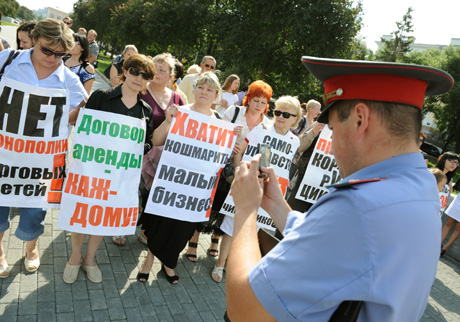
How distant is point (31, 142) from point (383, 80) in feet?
9.86

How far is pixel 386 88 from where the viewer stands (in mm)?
1173

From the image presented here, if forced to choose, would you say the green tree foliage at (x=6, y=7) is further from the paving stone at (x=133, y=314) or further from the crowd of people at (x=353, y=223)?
the crowd of people at (x=353, y=223)

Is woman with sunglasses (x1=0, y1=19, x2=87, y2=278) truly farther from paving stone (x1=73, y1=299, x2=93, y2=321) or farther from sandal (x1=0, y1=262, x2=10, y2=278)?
paving stone (x1=73, y1=299, x2=93, y2=321)

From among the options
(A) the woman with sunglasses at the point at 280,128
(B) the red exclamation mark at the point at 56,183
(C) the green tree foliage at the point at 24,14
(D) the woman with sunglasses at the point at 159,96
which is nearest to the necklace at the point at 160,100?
(D) the woman with sunglasses at the point at 159,96

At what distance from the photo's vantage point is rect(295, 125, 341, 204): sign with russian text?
4.61 meters

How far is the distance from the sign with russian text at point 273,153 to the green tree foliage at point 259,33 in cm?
1341

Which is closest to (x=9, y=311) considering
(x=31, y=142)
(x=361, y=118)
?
(x=31, y=142)

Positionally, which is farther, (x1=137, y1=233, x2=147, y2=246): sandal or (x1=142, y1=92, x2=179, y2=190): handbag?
(x1=137, y1=233, x2=147, y2=246): sandal

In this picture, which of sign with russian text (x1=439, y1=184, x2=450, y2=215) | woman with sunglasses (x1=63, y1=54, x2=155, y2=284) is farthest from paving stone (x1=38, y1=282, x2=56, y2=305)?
sign with russian text (x1=439, y1=184, x2=450, y2=215)

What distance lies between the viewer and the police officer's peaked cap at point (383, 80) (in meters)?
1.17

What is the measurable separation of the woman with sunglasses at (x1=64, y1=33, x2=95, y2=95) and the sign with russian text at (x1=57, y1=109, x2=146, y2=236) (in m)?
2.20

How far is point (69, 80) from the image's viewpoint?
338cm

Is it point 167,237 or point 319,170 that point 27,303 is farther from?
point 319,170

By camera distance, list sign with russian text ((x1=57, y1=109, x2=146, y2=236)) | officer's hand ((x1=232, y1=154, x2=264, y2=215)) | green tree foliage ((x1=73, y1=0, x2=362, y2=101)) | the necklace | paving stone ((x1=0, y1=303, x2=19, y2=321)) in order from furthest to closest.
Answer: green tree foliage ((x1=73, y1=0, x2=362, y2=101)) → the necklace → sign with russian text ((x1=57, y1=109, x2=146, y2=236)) → paving stone ((x1=0, y1=303, x2=19, y2=321)) → officer's hand ((x1=232, y1=154, x2=264, y2=215))
